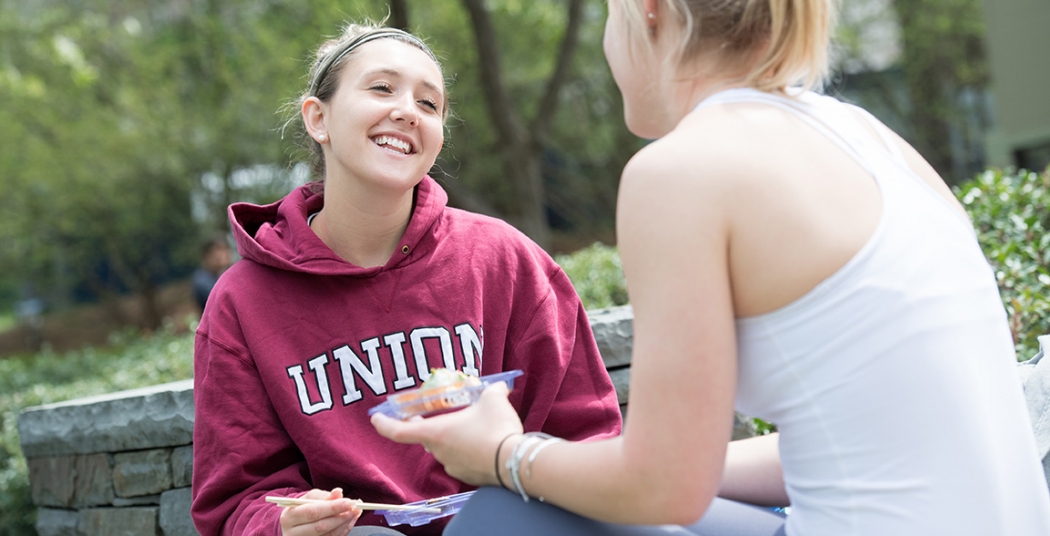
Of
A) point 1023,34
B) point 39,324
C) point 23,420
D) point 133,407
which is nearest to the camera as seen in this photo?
point 133,407

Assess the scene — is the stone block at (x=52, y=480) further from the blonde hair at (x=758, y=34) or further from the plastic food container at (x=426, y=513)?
the blonde hair at (x=758, y=34)

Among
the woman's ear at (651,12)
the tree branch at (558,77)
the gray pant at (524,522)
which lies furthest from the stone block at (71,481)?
the tree branch at (558,77)

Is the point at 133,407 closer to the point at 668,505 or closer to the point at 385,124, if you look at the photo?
the point at 385,124

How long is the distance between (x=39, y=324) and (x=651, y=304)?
670 inches

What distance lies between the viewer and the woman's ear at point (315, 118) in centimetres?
232

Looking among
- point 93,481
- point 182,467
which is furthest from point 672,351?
point 93,481

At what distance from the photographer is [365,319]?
85.0 inches

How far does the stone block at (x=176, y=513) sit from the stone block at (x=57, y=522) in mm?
530

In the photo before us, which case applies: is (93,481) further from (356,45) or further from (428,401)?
(428,401)

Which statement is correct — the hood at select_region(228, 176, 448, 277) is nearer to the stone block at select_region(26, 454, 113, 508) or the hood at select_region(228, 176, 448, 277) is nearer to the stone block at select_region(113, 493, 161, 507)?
the stone block at select_region(113, 493, 161, 507)

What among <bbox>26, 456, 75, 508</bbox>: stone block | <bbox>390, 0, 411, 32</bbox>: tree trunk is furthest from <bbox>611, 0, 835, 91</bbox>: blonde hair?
<bbox>390, 0, 411, 32</bbox>: tree trunk

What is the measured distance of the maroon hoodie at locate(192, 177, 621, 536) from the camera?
2039 millimetres

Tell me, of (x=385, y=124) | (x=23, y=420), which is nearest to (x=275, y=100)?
(x=23, y=420)

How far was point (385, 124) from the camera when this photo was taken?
219cm
